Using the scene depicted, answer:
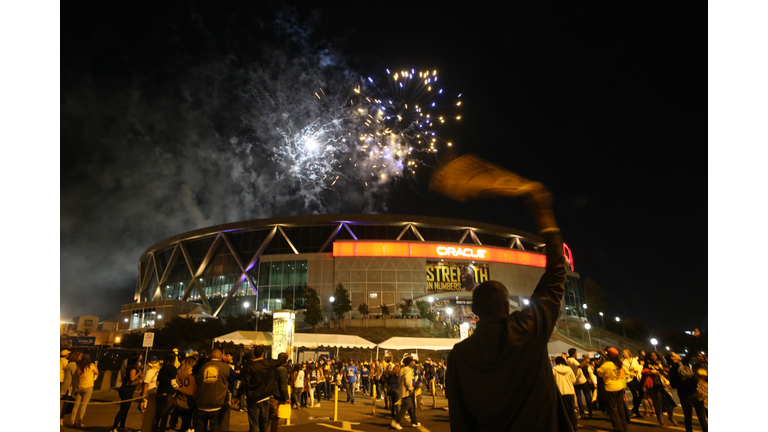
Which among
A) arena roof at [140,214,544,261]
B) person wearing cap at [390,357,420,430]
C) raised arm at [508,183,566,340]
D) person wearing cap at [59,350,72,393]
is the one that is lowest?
person wearing cap at [390,357,420,430]

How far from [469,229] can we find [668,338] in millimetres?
35422

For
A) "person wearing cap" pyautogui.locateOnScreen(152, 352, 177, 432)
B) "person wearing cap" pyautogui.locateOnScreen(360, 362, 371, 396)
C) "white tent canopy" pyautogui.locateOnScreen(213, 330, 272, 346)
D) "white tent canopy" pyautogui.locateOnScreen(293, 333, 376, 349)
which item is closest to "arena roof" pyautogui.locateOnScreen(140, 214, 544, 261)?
"white tent canopy" pyautogui.locateOnScreen(213, 330, 272, 346)

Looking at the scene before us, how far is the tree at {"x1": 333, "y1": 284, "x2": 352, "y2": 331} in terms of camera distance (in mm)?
41053

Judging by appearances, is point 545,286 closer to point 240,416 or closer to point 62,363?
point 240,416

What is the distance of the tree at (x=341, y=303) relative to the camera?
135 feet

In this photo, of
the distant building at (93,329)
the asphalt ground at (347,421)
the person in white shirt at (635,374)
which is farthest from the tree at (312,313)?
the person in white shirt at (635,374)

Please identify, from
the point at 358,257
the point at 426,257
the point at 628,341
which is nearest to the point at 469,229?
the point at 426,257

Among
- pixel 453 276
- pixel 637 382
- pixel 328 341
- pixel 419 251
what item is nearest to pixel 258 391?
pixel 637 382

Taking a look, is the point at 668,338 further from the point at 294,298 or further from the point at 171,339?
the point at 171,339

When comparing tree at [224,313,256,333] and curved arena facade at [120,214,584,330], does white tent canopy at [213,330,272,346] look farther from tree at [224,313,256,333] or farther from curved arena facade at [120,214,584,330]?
curved arena facade at [120,214,584,330]

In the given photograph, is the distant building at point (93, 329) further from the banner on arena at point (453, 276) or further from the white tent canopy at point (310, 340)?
the banner on arena at point (453, 276)

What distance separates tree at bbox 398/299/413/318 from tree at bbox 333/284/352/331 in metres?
5.22

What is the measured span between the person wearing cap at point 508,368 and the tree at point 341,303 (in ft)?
129

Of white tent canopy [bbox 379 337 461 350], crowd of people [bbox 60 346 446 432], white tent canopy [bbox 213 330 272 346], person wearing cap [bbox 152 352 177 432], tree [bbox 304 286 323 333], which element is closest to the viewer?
crowd of people [bbox 60 346 446 432]
